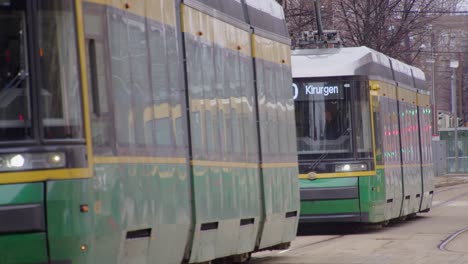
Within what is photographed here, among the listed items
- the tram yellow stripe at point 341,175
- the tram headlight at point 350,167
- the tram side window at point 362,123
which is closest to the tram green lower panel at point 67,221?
the tram yellow stripe at point 341,175

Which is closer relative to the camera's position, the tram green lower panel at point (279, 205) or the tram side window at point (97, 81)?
the tram side window at point (97, 81)

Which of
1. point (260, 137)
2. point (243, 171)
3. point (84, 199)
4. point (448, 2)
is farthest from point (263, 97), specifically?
point (448, 2)

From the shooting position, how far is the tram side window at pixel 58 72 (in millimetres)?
8961

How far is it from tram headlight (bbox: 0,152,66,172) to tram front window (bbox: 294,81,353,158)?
1348 centimetres

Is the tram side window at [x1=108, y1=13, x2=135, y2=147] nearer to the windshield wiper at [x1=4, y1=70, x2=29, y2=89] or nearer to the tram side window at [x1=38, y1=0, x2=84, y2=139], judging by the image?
the tram side window at [x1=38, y1=0, x2=84, y2=139]

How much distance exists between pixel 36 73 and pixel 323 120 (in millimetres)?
13709

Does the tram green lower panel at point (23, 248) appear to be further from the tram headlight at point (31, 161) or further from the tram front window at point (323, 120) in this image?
the tram front window at point (323, 120)

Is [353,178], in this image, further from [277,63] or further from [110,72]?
[110,72]

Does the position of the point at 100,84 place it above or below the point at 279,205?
above

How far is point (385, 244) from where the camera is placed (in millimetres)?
20141

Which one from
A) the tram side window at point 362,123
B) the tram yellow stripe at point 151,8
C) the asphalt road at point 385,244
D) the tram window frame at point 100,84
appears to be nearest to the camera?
the tram window frame at point 100,84

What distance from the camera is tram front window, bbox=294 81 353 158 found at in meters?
22.2

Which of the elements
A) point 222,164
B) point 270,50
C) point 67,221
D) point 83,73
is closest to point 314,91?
point 270,50

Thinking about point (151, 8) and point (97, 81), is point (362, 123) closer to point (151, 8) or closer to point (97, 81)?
point (151, 8)
